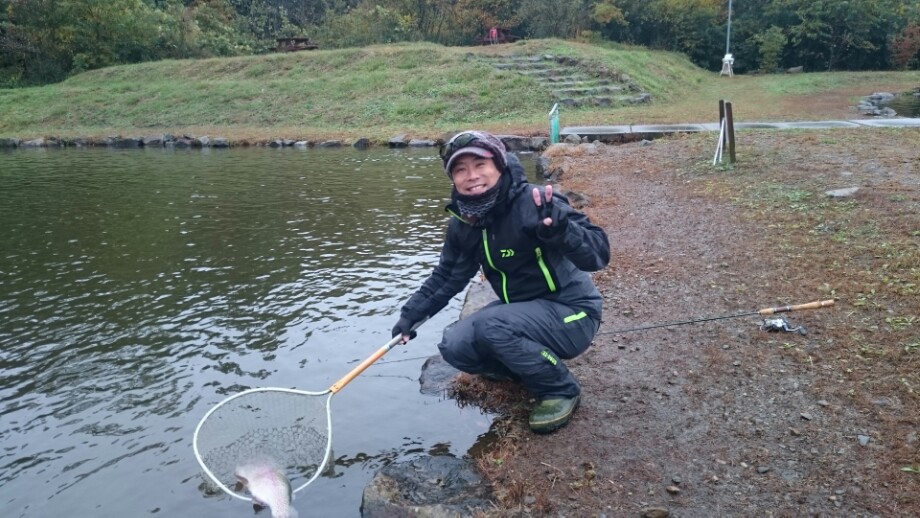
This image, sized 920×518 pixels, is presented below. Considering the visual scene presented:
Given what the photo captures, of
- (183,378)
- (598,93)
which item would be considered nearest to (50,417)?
(183,378)

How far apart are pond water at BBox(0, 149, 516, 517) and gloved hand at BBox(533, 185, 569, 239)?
162 centimetres

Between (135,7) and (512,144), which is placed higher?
(135,7)

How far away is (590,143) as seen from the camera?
1764 centimetres

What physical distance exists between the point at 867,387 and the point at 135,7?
4706 centimetres

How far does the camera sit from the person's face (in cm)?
399

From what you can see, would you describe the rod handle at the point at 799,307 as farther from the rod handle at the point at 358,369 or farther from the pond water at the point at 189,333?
the rod handle at the point at 358,369

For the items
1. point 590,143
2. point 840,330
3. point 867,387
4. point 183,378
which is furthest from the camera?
point 590,143

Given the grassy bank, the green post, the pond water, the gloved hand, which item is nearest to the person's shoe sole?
the pond water

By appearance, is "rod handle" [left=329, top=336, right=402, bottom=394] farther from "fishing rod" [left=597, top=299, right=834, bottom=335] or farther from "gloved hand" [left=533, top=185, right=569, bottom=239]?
"fishing rod" [left=597, top=299, right=834, bottom=335]

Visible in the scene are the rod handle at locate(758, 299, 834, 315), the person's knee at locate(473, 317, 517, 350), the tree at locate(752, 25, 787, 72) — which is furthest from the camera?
the tree at locate(752, 25, 787, 72)

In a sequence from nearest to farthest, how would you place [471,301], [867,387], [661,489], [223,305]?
[661,489] → [867,387] → [471,301] → [223,305]

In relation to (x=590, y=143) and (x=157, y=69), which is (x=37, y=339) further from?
(x=157, y=69)

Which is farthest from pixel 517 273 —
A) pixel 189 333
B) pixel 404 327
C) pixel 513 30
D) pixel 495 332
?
pixel 513 30

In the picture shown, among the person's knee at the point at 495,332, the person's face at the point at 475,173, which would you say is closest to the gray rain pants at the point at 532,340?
the person's knee at the point at 495,332
